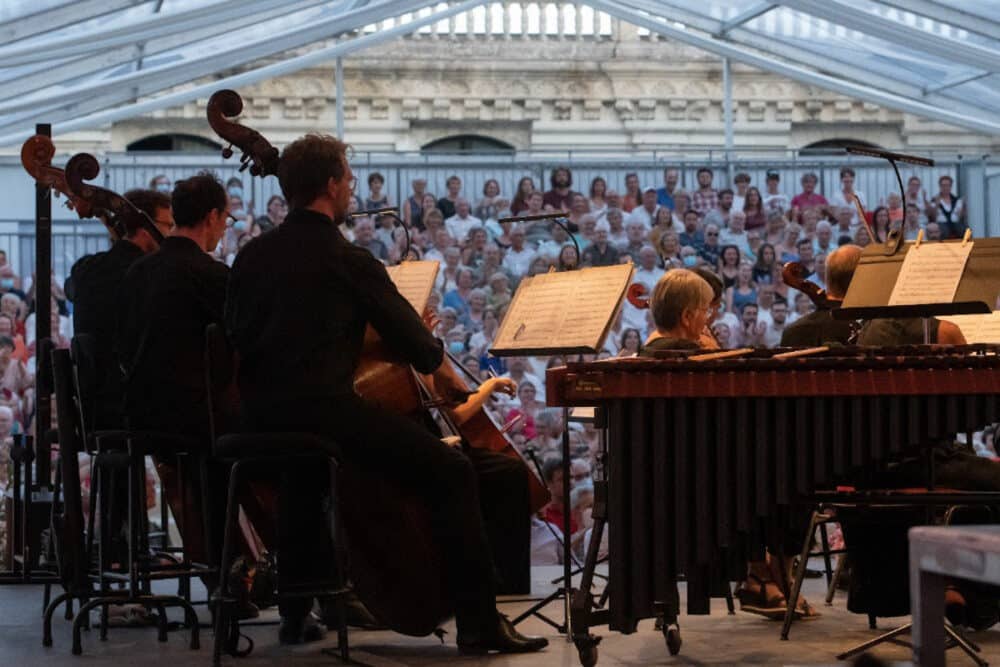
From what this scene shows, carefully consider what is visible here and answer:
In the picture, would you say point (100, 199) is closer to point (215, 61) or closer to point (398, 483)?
point (398, 483)

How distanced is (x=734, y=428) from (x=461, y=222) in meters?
7.54

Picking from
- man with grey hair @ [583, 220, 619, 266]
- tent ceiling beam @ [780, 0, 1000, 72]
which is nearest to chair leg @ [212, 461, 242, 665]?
man with grey hair @ [583, 220, 619, 266]

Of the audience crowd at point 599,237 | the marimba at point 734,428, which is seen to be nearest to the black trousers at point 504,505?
the marimba at point 734,428

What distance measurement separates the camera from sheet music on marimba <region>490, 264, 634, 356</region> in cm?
464

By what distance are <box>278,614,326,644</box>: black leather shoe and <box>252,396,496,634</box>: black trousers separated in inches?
12.4

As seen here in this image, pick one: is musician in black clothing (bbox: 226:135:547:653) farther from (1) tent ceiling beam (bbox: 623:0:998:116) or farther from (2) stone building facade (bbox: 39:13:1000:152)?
(2) stone building facade (bbox: 39:13:1000:152)

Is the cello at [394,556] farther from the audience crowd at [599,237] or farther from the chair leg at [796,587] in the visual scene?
the audience crowd at [599,237]

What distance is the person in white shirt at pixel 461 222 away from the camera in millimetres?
11531

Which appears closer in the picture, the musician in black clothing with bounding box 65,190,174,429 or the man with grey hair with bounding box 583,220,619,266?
the musician in black clothing with bounding box 65,190,174,429

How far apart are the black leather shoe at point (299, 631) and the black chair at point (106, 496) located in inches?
10.6

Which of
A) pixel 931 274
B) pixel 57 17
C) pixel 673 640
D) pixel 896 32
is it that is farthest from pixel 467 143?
pixel 931 274

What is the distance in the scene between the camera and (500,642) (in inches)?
181

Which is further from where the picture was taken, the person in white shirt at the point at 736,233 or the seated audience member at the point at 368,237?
the person in white shirt at the point at 736,233

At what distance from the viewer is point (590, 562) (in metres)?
4.43
